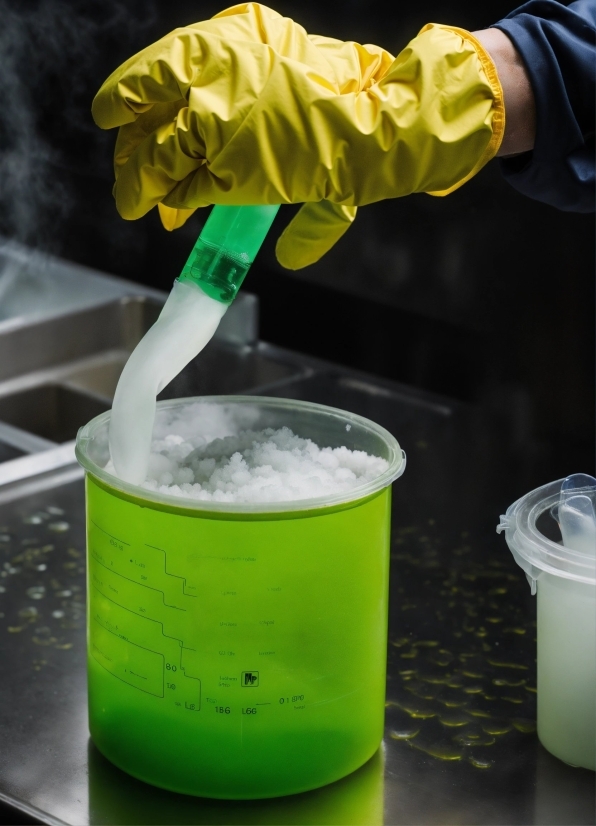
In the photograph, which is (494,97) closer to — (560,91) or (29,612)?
(560,91)

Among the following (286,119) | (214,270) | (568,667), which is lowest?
(568,667)

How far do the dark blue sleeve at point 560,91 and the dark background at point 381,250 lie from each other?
0.50 m

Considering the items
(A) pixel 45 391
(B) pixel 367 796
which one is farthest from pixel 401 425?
(B) pixel 367 796

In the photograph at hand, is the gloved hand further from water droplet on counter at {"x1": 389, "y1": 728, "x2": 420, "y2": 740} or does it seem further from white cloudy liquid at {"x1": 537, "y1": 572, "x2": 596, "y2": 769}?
water droplet on counter at {"x1": 389, "y1": 728, "x2": 420, "y2": 740}

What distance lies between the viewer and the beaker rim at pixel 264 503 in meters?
0.82

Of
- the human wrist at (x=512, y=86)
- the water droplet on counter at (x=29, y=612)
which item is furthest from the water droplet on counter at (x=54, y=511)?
the human wrist at (x=512, y=86)

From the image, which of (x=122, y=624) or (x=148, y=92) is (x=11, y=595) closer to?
(x=122, y=624)

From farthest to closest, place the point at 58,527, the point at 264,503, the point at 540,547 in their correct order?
the point at 58,527 → the point at 540,547 → the point at 264,503

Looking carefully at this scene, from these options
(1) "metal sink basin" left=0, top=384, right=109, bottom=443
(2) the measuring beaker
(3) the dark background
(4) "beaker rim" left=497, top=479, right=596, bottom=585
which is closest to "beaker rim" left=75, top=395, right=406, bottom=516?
(2) the measuring beaker

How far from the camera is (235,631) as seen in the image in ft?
2.81

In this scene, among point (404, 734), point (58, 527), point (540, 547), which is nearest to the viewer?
point (540, 547)

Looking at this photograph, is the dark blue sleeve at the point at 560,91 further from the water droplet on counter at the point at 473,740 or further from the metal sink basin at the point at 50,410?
the metal sink basin at the point at 50,410

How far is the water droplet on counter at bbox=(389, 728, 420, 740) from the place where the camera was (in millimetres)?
1022

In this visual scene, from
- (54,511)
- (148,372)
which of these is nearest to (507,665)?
(148,372)
